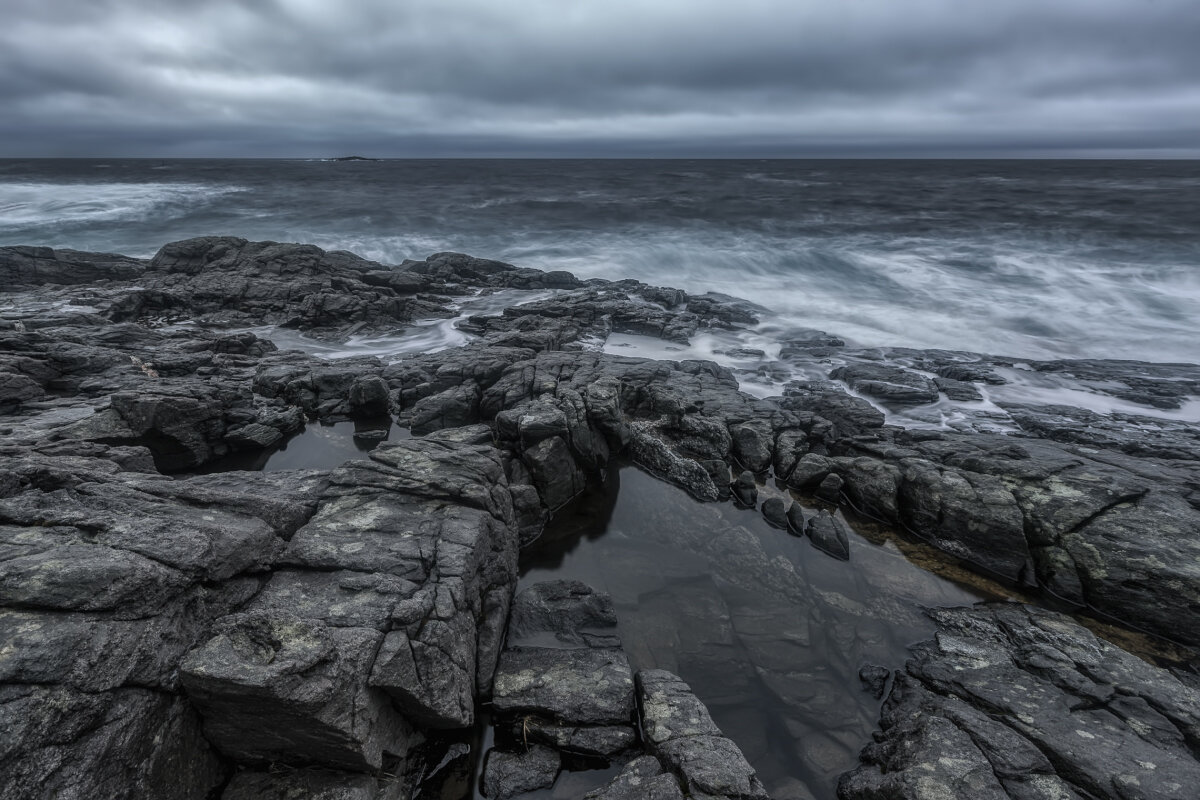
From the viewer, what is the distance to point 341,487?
8562 millimetres

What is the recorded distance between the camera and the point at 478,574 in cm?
789

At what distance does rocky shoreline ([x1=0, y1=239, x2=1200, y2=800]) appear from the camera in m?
5.09

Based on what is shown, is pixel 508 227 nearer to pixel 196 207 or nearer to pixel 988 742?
pixel 196 207

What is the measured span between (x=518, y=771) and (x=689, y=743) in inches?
76.9

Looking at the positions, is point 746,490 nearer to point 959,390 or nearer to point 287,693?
point 287,693

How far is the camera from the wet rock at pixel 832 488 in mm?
12531

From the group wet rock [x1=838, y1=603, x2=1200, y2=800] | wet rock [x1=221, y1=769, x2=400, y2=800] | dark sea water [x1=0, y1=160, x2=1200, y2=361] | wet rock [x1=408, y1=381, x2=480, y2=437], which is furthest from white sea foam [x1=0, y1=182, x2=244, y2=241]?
wet rock [x1=838, y1=603, x2=1200, y2=800]

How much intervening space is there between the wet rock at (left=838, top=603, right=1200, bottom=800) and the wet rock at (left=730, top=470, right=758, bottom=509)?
4.38 meters

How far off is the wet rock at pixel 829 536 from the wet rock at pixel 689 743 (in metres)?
4.96

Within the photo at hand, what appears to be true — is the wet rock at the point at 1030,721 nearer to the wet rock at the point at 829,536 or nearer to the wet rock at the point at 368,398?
the wet rock at the point at 829,536

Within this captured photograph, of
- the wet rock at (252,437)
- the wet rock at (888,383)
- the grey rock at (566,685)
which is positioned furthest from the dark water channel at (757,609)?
the wet rock at (888,383)

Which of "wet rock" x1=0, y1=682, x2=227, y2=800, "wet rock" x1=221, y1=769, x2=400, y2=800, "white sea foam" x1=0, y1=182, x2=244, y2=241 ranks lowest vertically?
"wet rock" x1=221, y1=769, x2=400, y2=800

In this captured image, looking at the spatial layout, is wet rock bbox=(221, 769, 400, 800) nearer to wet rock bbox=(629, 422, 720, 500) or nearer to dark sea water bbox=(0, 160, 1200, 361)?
wet rock bbox=(629, 422, 720, 500)

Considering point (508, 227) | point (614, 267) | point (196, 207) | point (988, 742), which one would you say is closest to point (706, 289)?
point (614, 267)
